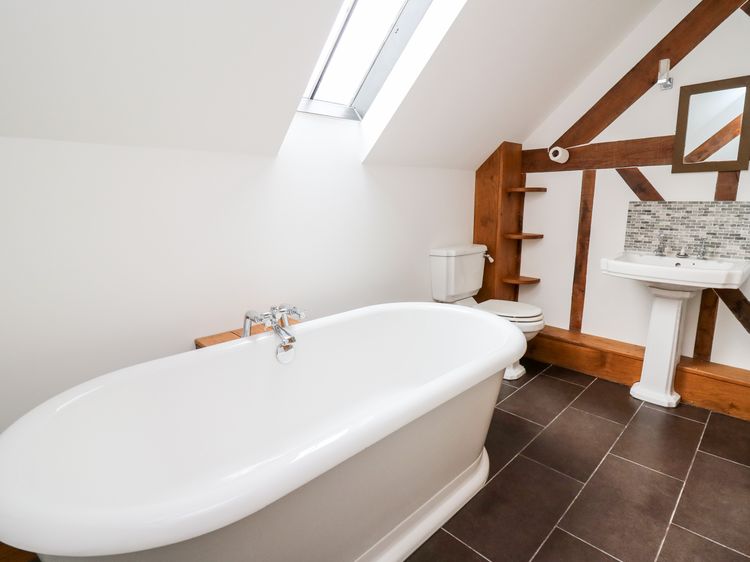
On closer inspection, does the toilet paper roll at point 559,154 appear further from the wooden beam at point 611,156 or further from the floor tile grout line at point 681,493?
the floor tile grout line at point 681,493

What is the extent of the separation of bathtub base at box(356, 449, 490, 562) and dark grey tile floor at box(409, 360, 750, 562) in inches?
1.4

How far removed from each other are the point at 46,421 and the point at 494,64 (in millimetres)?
2471

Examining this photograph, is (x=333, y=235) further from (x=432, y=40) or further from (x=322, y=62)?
(x=432, y=40)

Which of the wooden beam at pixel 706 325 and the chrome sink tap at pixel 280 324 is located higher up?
the chrome sink tap at pixel 280 324

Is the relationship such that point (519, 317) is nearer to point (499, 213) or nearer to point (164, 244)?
point (499, 213)

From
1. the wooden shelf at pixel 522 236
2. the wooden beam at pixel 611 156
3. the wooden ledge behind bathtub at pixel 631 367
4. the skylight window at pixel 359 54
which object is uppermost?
the skylight window at pixel 359 54

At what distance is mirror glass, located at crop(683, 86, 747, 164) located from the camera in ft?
7.66

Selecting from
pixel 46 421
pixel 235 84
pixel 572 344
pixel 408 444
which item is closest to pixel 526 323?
pixel 572 344

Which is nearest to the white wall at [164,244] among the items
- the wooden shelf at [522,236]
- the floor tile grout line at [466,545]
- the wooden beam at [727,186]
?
the wooden shelf at [522,236]

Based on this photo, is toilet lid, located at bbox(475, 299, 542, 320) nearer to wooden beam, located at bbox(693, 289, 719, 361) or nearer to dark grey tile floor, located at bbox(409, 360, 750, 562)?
dark grey tile floor, located at bbox(409, 360, 750, 562)

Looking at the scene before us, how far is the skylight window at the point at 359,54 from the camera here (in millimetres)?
2107

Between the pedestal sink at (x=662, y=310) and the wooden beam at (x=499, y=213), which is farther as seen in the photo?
the wooden beam at (x=499, y=213)

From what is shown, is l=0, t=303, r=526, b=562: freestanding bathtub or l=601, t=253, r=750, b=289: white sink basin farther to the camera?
l=601, t=253, r=750, b=289: white sink basin

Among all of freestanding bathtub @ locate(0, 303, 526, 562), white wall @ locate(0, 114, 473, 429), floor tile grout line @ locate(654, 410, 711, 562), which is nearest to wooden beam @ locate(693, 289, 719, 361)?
floor tile grout line @ locate(654, 410, 711, 562)
